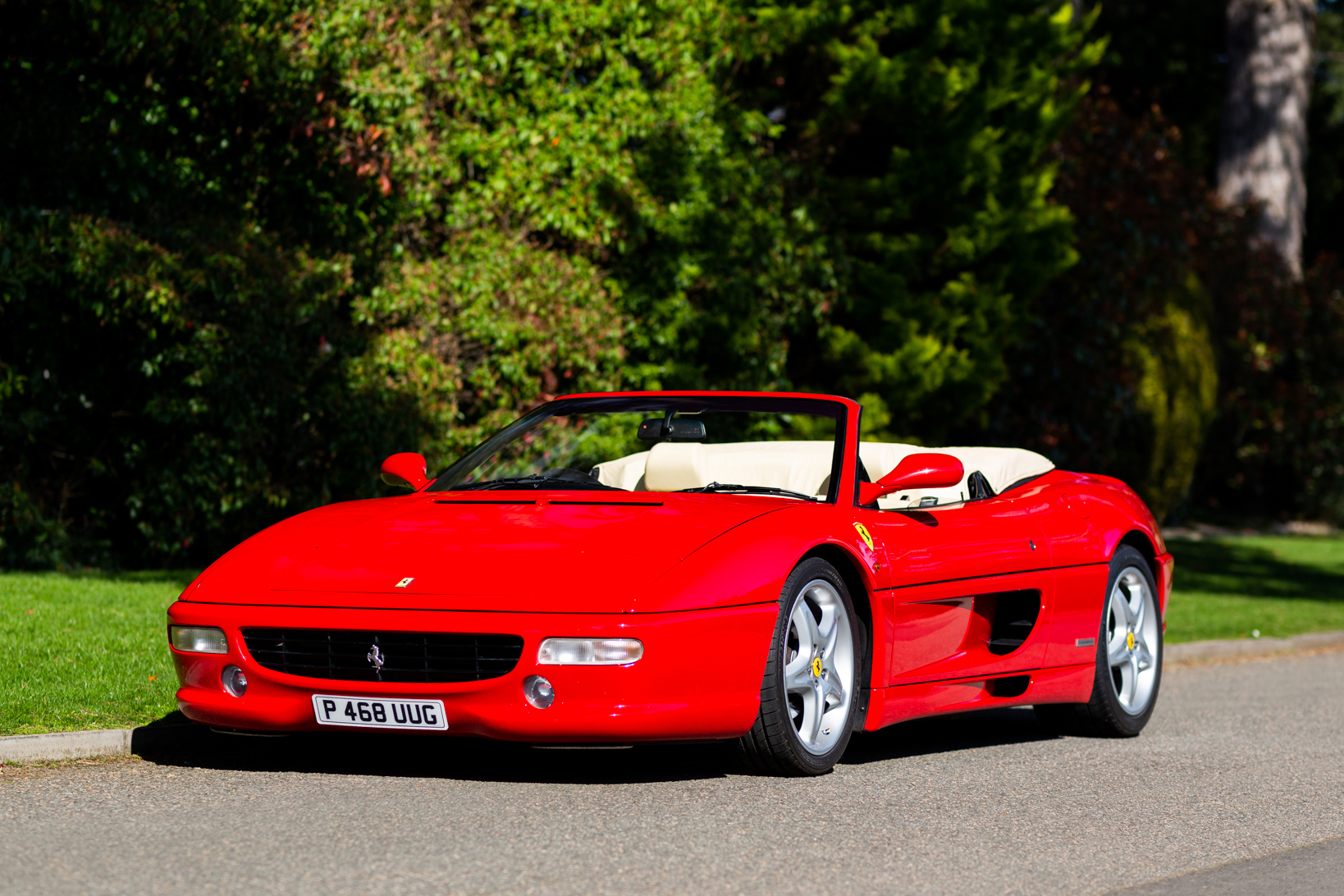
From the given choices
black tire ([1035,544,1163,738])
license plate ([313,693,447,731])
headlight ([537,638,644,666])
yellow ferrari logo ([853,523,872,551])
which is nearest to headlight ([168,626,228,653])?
license plate ([313,693,447,731])

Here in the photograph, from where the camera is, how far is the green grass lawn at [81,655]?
709cm

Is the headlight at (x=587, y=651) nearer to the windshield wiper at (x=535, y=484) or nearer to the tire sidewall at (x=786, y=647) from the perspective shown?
the tire sidewall at (x=786, y=647)

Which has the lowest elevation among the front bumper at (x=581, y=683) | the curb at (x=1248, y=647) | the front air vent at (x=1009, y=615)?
the curb at (x=1248, y=647)

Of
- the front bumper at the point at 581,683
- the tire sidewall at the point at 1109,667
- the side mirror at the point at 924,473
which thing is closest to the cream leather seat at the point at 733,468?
the side mirror at the point at 924,473

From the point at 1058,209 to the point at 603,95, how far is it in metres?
5.58

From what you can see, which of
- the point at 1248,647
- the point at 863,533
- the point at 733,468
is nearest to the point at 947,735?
the point at 733,468

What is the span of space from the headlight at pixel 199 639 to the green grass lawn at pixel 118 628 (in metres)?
0.79

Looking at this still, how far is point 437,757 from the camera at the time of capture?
678cm

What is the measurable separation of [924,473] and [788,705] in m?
1.13

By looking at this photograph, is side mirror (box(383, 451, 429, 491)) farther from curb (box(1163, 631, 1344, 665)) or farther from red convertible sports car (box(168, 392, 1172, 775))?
curb (box(1163, 631, 1344, 665))

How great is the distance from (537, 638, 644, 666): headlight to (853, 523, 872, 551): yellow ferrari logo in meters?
1.29

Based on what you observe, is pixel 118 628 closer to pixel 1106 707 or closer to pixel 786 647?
Answer: pixel 786 647

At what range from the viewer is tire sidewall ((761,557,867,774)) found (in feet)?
20.1

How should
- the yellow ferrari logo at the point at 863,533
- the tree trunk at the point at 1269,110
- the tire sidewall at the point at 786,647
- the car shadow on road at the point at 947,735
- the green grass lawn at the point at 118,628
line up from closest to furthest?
the tire sidewall at the point at 786,647 < the yellow ferrari logo at the point at 863,533 < the green grass lawn at the point at 118,628 < the car shadow on road at the point at 947,735 < the tree trunk at the point at 1269,110
